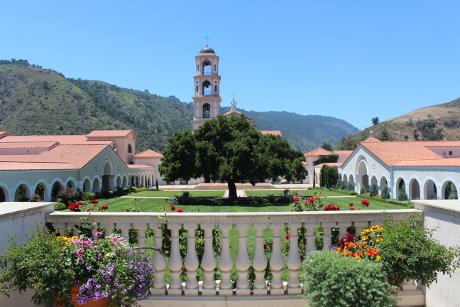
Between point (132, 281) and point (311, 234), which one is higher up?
point (311, 234)

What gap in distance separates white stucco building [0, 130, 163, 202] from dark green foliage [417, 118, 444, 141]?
6706 cm

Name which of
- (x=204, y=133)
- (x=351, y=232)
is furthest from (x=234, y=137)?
(x=351, y=232)

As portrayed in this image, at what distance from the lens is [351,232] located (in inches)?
184

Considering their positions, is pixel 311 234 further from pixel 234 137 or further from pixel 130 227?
pixel 234 137

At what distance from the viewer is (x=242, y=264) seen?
14.4 feet

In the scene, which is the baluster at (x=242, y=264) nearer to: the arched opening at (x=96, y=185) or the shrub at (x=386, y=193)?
the shrub at (x=386, y=193)

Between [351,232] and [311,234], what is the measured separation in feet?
1.62

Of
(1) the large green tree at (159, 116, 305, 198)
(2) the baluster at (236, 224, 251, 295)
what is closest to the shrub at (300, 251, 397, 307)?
(2) the baluster at (236, 224, 251, 295)

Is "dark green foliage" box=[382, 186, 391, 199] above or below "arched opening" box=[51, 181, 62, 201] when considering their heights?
below

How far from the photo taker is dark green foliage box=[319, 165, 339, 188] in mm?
53719

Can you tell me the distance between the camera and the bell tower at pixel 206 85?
58294mm

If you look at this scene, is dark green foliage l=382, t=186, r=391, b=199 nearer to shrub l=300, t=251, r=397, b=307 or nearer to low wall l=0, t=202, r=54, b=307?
shrub l=300, t=251, r=397, b=307

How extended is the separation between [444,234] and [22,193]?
33371mm

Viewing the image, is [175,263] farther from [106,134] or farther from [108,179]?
[106,134]
